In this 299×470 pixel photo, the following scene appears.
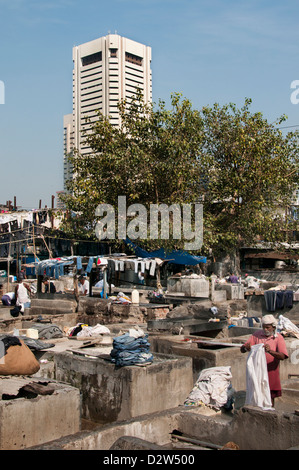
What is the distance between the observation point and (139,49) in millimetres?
113125

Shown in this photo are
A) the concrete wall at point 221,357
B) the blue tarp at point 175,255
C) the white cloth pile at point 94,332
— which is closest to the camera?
the concrete wall at point 221,357

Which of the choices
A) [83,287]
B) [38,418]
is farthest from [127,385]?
[83,287]

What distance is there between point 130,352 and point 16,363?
152cm

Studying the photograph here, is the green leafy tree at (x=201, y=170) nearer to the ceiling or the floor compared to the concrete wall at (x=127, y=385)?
nearer to the ceiling

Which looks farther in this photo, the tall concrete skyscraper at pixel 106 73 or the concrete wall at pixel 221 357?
the tall concrete skyscraper at pixel 106 73

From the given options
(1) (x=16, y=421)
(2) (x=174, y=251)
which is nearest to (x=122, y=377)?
(1) (x=16, y=421)

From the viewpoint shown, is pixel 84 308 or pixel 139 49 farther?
pixel 139 49

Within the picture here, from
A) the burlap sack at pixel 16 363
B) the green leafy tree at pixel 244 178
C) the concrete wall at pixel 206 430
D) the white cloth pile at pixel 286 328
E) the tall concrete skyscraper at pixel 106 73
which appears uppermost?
the tall concrete skyscraper at pixel 106 73

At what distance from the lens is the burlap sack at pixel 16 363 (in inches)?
251

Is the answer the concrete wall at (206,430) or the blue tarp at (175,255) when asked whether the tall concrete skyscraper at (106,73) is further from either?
the concrete wall at (206,430)

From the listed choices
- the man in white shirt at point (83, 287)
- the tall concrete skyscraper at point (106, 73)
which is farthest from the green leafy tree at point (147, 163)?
the tall concrete skyscraper at point (106, 73)

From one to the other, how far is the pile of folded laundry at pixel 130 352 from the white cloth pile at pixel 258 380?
5.44 ft

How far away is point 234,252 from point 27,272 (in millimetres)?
13111
